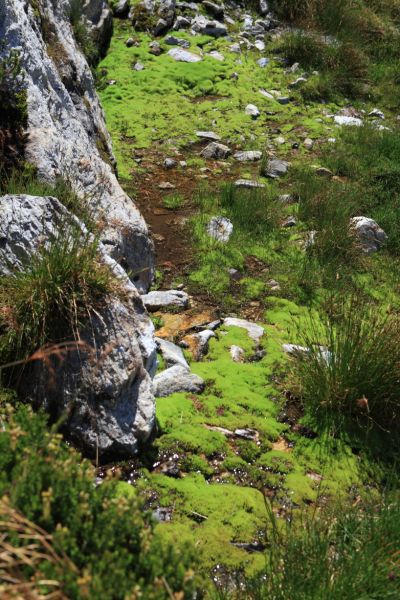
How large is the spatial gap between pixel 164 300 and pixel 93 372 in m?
2.29

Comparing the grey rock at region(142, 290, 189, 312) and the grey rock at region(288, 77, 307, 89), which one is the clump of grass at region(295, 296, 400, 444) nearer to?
the grey rock at region(142, 290, 189, 312)

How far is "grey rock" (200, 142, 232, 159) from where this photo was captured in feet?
29.6

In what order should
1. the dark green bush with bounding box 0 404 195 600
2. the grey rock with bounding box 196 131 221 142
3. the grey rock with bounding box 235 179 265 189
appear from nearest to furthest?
the dark green bush with bounding box 0 404 195 600 < the grey rock with bounding box 235 179 265 189 < the grey rock with bounding box 196 131 221 142

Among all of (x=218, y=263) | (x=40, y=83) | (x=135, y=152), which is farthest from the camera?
(x=135, y=152)

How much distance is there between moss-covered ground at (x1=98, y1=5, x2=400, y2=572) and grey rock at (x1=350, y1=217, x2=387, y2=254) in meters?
0.17

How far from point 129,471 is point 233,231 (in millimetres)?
4114

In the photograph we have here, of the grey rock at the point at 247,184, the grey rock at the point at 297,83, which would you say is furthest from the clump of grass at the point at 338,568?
the grey rock at the point at 297,83

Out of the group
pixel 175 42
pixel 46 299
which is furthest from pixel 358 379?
pixel 175 42

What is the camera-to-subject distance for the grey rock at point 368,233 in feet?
22.9

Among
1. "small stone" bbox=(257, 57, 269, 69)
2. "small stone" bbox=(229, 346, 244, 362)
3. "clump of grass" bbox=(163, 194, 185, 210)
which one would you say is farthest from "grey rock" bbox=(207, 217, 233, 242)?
"small stone" bbox=(257, 57, 269, 69)

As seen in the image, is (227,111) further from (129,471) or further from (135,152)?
(129,471)

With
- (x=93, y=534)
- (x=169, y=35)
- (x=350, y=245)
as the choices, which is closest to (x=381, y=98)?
(x=169, y=35)

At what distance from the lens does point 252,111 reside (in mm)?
10359

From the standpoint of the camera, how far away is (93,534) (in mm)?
2117
